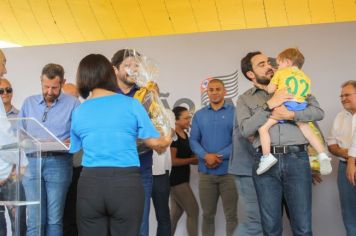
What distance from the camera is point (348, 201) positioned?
454 cm

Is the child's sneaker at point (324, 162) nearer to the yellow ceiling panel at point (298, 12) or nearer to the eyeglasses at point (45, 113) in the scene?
the eyeglasses at point (45, 113)

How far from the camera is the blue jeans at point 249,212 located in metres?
3.62

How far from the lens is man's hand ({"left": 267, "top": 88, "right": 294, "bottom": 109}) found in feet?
10.4

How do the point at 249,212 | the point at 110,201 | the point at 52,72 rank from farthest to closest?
the point at 52,72 → the point at 249,212 → the point at 110,201

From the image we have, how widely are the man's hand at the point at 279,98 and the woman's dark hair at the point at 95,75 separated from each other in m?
1.10

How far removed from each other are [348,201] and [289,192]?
1696 mm

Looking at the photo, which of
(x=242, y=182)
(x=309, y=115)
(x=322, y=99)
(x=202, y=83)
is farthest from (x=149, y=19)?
(x=309, y=115)

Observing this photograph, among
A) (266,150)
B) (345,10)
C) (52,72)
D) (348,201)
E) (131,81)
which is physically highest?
(345,10)

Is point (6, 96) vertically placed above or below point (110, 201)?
above

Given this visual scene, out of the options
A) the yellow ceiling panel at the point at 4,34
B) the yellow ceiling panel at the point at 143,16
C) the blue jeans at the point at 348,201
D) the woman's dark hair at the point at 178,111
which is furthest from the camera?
the yellow ceiling panel at the point at 4,34

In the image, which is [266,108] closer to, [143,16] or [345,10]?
[345,10]

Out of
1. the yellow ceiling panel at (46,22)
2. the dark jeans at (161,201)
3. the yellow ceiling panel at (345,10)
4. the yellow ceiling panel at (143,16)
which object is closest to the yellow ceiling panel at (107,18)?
the yellow ceiling panel at (143,16)

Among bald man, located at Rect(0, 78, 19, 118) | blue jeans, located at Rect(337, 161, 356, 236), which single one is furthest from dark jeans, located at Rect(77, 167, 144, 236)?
blue jeans, located at Rect(337, 161, 356, 236)

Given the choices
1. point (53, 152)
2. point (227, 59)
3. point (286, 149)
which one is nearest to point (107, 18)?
point (227, 59)
